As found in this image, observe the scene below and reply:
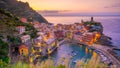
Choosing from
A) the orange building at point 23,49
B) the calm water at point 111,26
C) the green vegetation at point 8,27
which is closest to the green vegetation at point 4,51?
the green vegetation at point 8,27

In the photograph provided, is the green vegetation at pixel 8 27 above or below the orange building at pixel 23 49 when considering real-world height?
above

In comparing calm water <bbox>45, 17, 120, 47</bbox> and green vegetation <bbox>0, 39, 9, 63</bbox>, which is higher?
green vegetation <bbox>0, 39, 9, 63</bbox>

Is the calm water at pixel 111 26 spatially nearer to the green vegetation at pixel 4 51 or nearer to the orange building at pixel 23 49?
the orange building at pixel 23 49

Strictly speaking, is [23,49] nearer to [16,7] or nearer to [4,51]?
[4,51]

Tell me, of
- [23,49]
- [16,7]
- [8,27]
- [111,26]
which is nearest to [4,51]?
[23,49]

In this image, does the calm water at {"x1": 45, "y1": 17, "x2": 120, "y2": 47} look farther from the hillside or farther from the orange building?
the hillside

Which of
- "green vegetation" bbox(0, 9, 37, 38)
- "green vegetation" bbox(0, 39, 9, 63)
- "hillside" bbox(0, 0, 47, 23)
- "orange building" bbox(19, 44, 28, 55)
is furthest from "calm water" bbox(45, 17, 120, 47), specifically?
"green vegetation" bbox(0, 39, 9, 63)

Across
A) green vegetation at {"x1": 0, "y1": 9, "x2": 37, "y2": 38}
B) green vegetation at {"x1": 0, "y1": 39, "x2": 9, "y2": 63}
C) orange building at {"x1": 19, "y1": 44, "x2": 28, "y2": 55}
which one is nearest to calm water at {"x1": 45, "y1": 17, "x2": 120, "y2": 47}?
green vegetation at {"x1": 0, "y1": 9, "x2": 37, "y2": 38}

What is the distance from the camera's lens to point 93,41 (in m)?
22.1

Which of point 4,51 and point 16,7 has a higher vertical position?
point 16,7

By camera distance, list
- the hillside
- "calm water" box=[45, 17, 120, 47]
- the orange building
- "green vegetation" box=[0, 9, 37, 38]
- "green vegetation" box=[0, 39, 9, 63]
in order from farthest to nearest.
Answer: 1. "calm water" box=[45, 17, 120, 47]
2. the hillside
3. the orange building
4. "green vegetation" box=[0, 9, 37, 38]
5. "green vegetation" box=[0, 39, 9, 63]

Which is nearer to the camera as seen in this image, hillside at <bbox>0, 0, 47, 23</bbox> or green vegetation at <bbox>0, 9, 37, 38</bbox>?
green vegetation at <bbox>0, 9, 37, 38</bbox>

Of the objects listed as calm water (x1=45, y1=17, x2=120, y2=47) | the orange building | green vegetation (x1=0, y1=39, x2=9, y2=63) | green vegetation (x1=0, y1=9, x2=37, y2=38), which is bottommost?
calm water (x1=45, y1=17, x2=120, y2=47)

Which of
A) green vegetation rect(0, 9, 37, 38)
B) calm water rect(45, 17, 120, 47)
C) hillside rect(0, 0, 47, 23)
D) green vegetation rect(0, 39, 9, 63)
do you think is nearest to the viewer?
green vegetation rect(0, 39, 9, 63)
